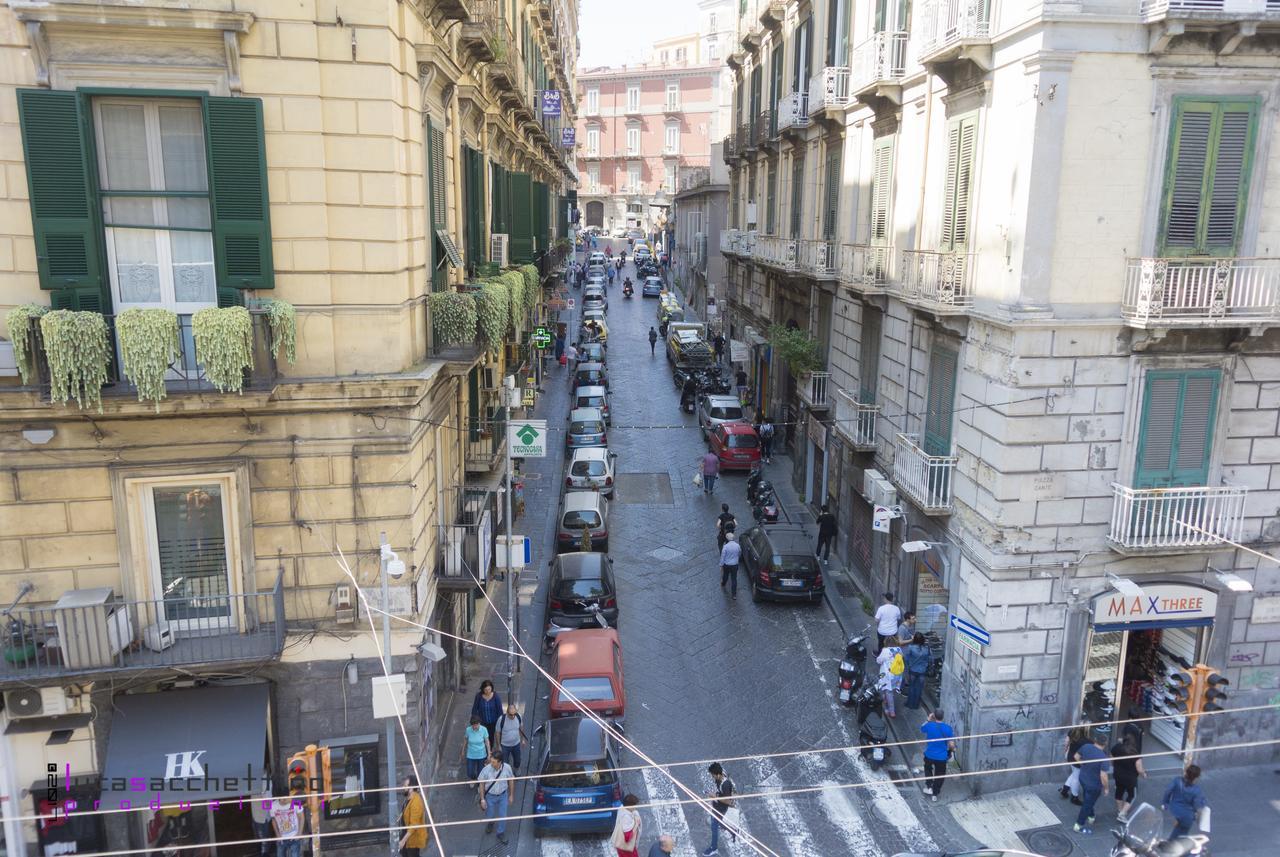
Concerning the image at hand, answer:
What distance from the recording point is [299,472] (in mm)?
11414

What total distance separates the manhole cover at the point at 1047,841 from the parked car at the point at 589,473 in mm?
15360

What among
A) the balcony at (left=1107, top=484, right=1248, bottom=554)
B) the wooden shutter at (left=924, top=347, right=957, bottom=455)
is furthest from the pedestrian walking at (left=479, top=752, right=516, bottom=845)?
the balcony at (left=1107, top=484, right=1248, bottom=554)

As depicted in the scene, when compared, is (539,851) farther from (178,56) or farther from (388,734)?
(178,56)

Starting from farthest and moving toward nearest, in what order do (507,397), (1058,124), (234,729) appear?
(507,397) < (1058,124) < (234,729)

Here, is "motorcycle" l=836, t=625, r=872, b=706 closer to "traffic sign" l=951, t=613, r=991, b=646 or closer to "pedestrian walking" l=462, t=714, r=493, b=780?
"traffic sign" l=951, t=613, r=991, b=646

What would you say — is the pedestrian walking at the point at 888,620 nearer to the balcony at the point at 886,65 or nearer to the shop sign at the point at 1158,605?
the shop sign at the point at 1158,605

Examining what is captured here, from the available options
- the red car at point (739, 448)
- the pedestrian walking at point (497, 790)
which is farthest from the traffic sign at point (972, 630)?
the red car at point (739, 448)

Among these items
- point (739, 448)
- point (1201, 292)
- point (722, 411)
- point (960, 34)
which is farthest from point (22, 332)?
point (722, 411)

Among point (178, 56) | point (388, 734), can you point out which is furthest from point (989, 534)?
point (178, 56)

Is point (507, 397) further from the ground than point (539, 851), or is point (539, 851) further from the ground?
point (507, 397)

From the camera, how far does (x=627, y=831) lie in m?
11.7

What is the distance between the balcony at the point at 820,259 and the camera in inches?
920

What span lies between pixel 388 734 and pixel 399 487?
3136 millimetres

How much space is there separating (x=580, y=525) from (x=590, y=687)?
7.82 metres
